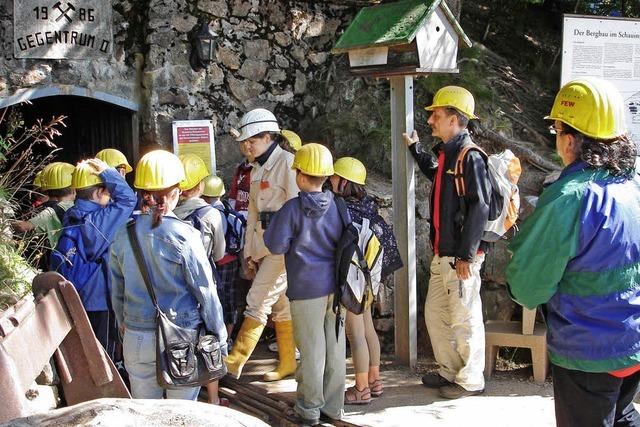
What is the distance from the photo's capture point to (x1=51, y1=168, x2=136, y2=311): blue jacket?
4.62 metres

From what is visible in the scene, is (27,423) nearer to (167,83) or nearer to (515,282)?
(515,282)

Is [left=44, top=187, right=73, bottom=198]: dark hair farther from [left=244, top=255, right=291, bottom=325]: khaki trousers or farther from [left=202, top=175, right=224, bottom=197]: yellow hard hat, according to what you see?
[left=244, top=255, right=291, bottom=325]: khaki trousers

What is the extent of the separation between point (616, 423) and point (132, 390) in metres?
2.30

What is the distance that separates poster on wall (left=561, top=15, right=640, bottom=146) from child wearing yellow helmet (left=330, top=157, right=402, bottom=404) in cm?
225

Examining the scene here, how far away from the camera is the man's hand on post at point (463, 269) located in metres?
4.92

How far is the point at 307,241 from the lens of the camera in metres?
4.52

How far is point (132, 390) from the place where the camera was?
3855 millimetres

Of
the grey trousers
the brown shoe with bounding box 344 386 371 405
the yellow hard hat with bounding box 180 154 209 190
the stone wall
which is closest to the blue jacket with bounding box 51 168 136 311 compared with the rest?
the yellow hard hat with bounding box 180 154 209 190

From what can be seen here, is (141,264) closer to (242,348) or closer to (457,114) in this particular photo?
(242,348)

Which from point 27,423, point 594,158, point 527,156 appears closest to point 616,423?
point 594,158

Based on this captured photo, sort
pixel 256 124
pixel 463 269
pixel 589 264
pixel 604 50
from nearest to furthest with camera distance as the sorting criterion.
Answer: pixel 589 264 → pixel 463 269 → pixel 256 124 → pixel 604 50

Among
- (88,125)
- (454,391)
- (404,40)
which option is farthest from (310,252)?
(88,125)

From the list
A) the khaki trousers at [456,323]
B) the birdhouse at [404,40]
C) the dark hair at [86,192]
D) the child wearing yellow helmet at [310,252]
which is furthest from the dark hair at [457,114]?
the dark hair at [86,192]

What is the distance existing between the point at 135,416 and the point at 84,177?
3.09m
